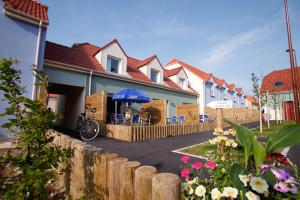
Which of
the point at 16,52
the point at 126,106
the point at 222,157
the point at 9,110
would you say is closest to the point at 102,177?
the point at 9,110

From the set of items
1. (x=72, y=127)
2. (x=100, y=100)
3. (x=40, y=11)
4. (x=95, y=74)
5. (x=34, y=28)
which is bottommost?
(x=72, y=127)

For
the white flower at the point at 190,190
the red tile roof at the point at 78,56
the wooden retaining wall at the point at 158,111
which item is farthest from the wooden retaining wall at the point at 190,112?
the white flower at the point at 190,190

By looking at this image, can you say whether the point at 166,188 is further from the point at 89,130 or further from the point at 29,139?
the point at 89,130

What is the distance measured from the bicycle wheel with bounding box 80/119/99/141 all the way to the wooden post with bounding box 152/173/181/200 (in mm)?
7683

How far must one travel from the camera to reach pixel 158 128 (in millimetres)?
9742

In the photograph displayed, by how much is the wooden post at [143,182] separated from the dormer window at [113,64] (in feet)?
40.8

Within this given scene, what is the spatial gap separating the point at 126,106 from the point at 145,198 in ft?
41.3

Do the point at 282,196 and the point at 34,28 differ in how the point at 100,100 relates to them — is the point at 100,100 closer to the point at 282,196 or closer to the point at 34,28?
the point at 34,28

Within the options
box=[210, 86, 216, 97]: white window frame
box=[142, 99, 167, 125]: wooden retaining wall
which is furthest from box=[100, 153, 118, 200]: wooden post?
box=[210, 86, 216, 97]: white window frame

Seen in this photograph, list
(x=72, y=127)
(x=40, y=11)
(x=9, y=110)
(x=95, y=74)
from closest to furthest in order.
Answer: (x=9, y=110), (x=40, y=11), (x=95, y=74), (x=72, y=127)

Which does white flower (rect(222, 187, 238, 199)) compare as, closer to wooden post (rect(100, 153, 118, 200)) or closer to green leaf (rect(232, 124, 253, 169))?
green leaf (rect(232, 124, 253, 169))

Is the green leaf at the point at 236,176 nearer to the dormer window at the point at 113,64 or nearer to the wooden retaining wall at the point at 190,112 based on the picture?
the dormer window at the point at 113,64

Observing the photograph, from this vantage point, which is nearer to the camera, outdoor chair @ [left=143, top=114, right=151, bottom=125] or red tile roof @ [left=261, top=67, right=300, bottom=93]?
outdoor chair @ [left=143, top=114, right=151, bottom=125]

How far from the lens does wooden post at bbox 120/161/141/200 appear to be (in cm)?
167
